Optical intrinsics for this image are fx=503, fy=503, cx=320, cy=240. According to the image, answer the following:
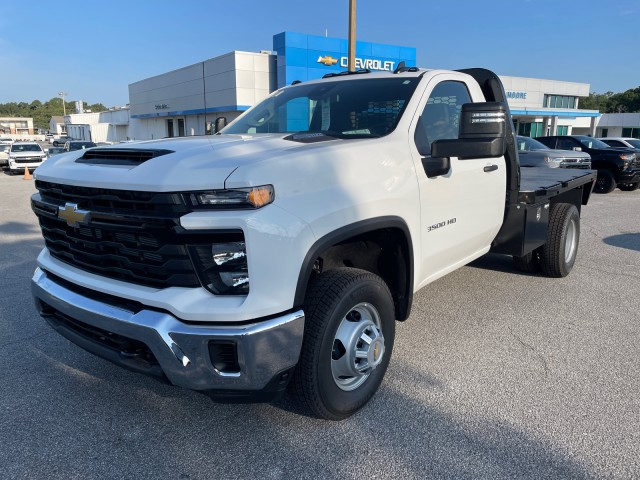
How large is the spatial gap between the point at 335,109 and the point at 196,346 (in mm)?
2218

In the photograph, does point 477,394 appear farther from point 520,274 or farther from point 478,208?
point 520,274

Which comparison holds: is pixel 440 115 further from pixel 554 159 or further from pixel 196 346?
pixel 554 159

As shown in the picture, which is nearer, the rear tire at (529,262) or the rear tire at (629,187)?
the rear tire at (529,262)

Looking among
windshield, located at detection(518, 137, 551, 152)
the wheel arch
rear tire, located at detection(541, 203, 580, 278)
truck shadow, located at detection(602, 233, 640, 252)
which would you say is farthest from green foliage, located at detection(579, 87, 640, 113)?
the wheel arch

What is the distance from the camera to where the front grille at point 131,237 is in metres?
2.26

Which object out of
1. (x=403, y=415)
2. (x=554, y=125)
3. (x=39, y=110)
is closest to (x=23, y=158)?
(x=403, y=415)

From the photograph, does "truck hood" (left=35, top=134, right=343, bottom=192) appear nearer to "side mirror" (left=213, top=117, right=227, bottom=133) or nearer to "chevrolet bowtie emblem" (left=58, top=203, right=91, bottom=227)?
"chevrolet bowtie emblem" (left=58, top=203, right=91, bottom=227)

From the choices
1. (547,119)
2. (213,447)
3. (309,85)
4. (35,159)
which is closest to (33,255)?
(309,85)

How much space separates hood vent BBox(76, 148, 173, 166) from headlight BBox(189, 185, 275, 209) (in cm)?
46

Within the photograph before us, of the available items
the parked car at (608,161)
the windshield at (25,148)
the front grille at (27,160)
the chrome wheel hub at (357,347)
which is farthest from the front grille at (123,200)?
the windshield at (25,148)

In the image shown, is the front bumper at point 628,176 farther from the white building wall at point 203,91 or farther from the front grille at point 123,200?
the front grille at point 123,200

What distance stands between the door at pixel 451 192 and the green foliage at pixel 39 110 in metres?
171

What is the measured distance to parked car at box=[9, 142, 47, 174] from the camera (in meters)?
24.4

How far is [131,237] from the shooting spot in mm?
2451
